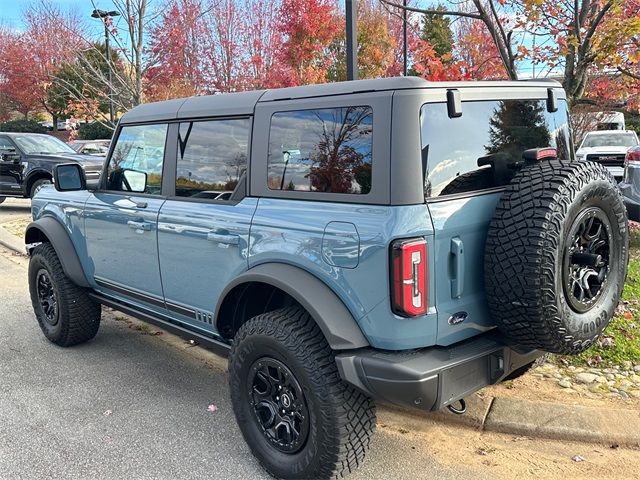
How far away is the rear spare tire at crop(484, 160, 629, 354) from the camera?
8.24 ft

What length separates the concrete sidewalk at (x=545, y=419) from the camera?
3.29m

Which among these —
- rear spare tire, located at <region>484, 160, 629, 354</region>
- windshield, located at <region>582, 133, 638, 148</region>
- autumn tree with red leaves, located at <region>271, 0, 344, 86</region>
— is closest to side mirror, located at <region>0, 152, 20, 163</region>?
autumn tree with red leaves, located at <region>271, 0, 344, 86</region>

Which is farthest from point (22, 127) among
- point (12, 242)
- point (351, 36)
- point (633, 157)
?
point (633, 157)

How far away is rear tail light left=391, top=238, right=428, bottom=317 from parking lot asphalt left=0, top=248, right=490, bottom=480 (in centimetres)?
105

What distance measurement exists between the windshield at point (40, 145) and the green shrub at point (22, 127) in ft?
79.7

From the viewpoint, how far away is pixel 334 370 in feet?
8.95

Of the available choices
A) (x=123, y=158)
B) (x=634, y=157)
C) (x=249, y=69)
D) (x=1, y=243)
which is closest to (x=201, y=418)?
(x=123, y=158)

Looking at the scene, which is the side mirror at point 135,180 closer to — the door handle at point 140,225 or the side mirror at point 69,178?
→ the door handle at point 140,225

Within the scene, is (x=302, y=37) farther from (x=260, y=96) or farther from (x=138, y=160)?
(x=260, y=96)

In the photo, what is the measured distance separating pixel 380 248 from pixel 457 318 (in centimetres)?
51

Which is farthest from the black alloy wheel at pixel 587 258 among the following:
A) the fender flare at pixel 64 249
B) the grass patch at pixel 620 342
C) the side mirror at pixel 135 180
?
the fender flare at pixel 64 249

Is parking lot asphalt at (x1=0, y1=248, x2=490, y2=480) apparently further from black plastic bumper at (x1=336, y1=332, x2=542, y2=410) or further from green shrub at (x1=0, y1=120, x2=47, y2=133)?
green shrub at (x1=0, y1=120, x2=47, y2=133)

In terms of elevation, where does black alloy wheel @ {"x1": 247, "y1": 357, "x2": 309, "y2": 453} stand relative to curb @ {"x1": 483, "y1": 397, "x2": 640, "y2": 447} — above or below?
above

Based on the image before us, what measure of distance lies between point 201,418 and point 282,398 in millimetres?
979
